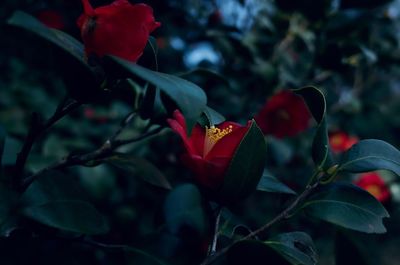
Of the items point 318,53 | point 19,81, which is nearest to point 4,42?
point 19,81

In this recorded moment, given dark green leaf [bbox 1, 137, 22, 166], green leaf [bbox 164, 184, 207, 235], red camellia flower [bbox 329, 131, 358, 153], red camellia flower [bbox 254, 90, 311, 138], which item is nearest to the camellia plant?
green leaf [bbox 164, 184, 207, 235]

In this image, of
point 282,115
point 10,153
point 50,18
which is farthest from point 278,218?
point 50,18

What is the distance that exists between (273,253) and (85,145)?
3.73 ft

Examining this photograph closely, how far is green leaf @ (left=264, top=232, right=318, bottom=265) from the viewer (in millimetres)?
693

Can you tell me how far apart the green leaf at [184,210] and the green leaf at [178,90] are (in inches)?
20.6

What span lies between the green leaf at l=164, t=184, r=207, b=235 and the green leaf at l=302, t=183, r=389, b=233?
39 centimetres

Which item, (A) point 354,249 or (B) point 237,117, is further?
(B) point 237,117

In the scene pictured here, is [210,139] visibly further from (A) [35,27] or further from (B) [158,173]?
(A) [35,27]

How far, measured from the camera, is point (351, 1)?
60.4 inches

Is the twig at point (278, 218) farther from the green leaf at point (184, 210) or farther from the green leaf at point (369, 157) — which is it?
the green leaf at point (184, 210)

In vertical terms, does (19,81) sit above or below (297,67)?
below

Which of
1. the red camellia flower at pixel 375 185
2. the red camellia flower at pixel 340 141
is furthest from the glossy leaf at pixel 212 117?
the red camellia flower at pixel 340 141

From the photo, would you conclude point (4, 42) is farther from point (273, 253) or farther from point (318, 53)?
point (273, 253)

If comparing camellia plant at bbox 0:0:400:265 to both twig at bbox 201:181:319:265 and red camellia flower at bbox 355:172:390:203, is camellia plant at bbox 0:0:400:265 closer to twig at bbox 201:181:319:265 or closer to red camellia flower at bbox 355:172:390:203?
twig at bbox 201:181:319:265
